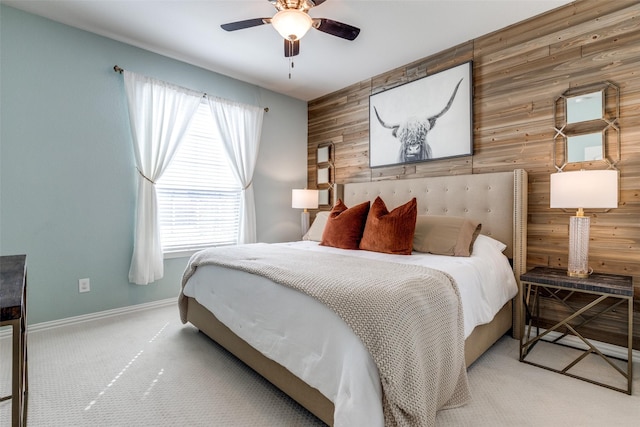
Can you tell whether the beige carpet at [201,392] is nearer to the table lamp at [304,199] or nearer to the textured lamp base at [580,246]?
the textured lamp base at [580,246]

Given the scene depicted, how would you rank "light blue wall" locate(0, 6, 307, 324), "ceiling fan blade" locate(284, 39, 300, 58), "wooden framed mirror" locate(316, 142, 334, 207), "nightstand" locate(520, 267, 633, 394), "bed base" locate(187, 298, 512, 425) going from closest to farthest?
1. "bed base" locate(187, 298, 512, 425)
2. "nightstand" locate(520, 267, 633, 394)
3. "ceiling fan blade" locate(284, 39, 300, 58)
4. "light blue wall" locate(0, 6, 307, 324)
5. "wooden framed mirror" locate(316, 142, 334, 207)

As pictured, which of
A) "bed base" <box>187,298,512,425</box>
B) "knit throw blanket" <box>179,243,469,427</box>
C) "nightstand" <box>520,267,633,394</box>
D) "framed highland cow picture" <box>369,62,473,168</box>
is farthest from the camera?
Answer: "framed highland cow picture" <box>369,62,473,168</box>

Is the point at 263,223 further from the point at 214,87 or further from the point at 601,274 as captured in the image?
the point at 601,274

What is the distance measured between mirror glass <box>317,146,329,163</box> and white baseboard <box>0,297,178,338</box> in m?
2.65

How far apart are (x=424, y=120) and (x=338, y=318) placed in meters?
2.73

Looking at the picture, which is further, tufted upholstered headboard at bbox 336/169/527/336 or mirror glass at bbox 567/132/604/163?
tufted upholstered headboard at bbox 336/169/527/336

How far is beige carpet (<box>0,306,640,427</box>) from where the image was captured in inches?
63.0

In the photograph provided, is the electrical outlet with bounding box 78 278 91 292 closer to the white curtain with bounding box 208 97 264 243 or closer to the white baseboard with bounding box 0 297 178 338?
the white baseboard with bounding box 0 297 178 338

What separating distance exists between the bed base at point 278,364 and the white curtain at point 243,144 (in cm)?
151

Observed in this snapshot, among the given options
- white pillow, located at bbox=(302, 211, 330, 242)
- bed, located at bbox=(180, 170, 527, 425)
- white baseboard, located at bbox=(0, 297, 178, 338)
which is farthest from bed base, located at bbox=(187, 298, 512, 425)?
white pillow, located at bbox=(302, 211, 330, 242)

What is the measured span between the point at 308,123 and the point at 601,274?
3.88 m

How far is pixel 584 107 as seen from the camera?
241 centimetres

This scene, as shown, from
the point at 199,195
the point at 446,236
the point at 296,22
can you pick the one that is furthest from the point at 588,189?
the point at 199,195

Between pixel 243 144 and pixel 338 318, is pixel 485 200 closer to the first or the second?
pixel 338 318
